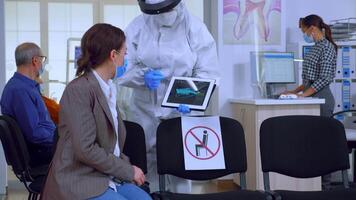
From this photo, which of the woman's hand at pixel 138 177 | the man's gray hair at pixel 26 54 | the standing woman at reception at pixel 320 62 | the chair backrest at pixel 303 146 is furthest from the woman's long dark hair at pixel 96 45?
the standing woman at reception at pixel 320 62

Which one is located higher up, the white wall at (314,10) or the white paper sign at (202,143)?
the white wall at (314,10)

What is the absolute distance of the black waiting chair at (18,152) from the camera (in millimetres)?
2658

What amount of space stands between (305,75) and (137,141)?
2343 mm

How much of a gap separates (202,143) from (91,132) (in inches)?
32.8

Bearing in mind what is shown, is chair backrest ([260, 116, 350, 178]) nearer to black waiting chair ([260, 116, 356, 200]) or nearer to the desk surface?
black waiting chair ([260, 116, 356, 200])

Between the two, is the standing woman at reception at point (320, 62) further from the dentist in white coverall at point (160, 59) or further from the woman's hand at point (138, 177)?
the woman's hand at point (138, 177)

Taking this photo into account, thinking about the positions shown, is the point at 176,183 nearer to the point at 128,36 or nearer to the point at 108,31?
the point at 128,36

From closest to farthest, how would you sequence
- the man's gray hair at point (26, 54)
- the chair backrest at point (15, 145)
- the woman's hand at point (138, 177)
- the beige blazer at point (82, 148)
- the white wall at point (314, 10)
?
1. the beige blazer at point (82, 148)
2. the woman's hand at point (138, 177)
3. the chair backrest at point (15, 145)
4. the man's gray hair at point (26, 54)
5. the white wall at point (314, 10)

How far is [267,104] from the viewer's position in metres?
4.29

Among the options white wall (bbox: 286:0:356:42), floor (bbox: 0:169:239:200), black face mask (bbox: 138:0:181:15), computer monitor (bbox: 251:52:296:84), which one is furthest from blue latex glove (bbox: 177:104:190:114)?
white wall (bbox: 286:0:356:42)

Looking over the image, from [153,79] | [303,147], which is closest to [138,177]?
[153,79]

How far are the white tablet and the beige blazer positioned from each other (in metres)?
0.65

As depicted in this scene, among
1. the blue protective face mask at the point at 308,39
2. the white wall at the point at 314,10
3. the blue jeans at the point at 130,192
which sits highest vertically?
the white wall at the point at 314,10

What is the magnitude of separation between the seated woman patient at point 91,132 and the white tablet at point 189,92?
56cm
